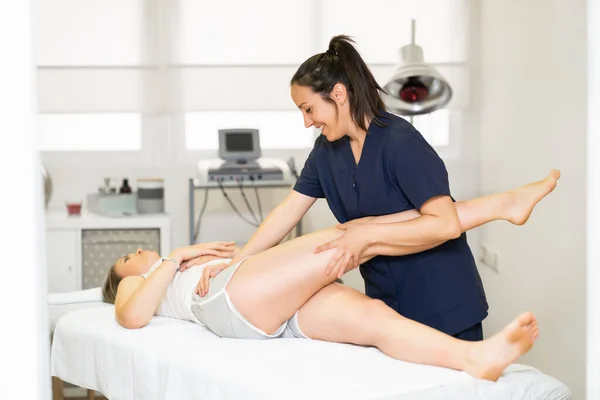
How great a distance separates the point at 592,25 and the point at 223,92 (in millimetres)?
3370

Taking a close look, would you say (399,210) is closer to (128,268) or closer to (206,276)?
(206,276)

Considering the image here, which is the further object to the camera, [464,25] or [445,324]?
[464,25]

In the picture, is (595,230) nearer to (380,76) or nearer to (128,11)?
(380,76)

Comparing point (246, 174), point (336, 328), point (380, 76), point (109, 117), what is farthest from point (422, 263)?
point (109, 117)

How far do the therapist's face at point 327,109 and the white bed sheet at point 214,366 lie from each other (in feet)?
1.77

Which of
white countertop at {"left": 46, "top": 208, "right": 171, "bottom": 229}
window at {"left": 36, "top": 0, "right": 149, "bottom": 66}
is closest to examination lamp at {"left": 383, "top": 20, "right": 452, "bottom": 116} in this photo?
white countertop at {"left": 46, "top": 208, "right": 171, "bottom": 229}

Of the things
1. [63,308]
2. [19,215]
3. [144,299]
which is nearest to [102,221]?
[63,308]

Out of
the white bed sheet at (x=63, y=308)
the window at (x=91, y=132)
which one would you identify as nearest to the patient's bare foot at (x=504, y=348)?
the white bed sheet at (x=63, y=308)

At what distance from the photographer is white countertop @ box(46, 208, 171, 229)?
3.95 m

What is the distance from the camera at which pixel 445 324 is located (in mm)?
2092

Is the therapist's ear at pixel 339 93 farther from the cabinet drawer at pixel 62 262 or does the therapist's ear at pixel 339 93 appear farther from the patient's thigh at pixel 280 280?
the cabinet drawer at pixel 62 262

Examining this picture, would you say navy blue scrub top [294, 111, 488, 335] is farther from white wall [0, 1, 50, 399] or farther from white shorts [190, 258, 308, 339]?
white wall [0, 1, 50, 399]

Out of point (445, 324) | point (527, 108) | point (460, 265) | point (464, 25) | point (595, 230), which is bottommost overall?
point (445, 324)

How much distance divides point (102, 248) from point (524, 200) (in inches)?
96.0
